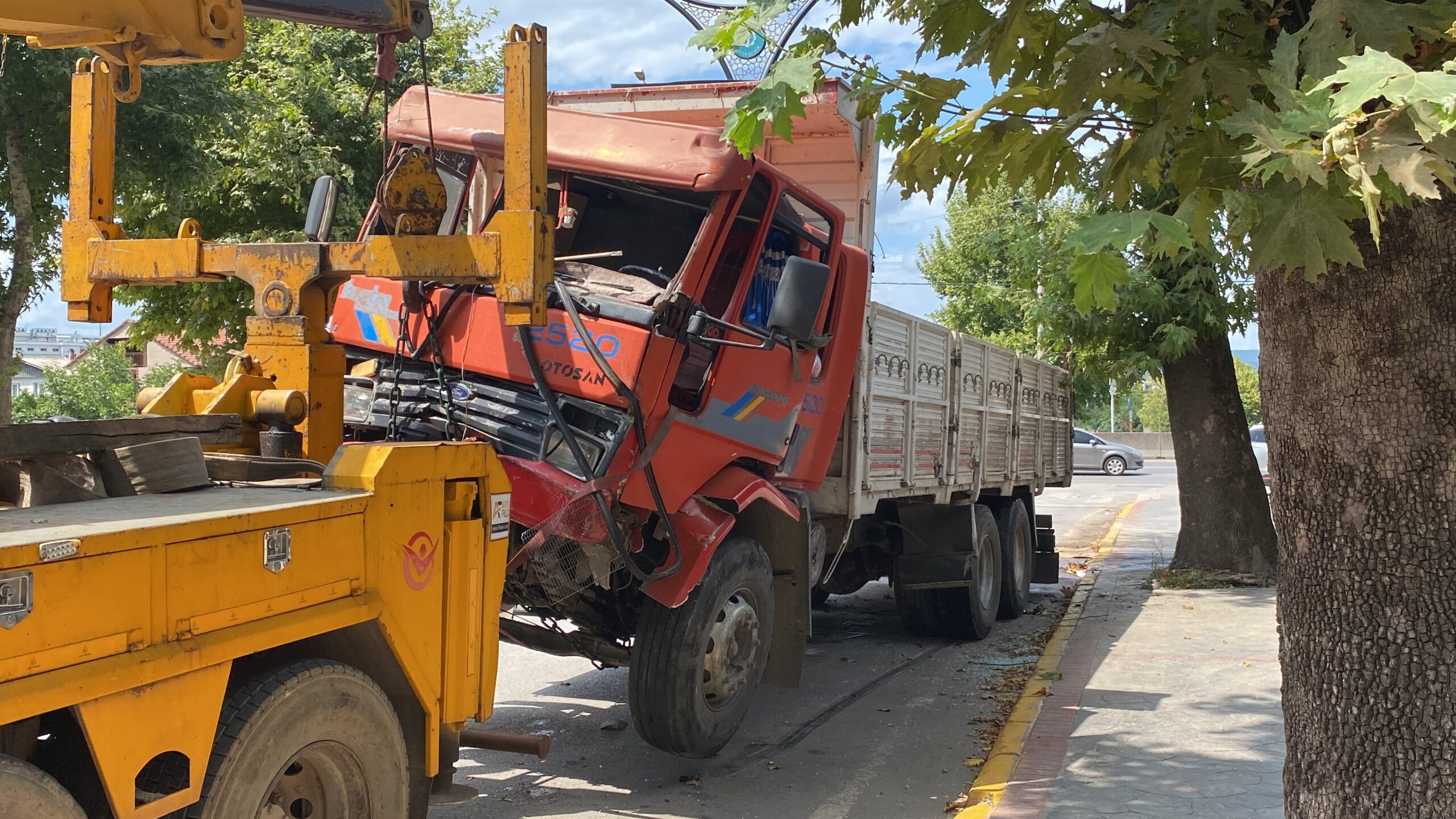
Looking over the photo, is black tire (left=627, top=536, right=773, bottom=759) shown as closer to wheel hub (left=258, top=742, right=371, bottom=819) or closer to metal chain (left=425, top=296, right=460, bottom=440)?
metal chain (left=425, top=296, right=460, bottom=440)

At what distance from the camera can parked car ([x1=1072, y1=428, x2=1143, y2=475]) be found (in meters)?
37.7

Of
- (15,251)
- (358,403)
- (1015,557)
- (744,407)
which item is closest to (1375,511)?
(744,407)

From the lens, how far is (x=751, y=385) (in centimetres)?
570

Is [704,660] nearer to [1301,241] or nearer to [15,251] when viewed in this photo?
[1301,241]

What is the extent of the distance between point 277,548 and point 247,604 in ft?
0.52

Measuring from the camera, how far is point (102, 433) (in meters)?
3.50

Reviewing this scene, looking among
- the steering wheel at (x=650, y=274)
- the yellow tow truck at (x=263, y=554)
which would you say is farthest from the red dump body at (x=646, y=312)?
the yellow tow truck at (x=263, y=554)

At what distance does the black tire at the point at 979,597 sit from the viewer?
951cm

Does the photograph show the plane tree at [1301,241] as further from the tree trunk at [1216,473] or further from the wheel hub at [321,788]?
the tree trunk at [1216,473]

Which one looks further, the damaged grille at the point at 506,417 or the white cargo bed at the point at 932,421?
the white cargo bed at the point at 932,421

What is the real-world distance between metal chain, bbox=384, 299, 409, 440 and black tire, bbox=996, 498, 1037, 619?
6.68m

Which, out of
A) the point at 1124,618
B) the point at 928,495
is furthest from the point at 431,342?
the point at 1124,618

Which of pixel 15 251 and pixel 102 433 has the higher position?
pixel 15 251

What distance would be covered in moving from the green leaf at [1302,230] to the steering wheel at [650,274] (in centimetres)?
303
